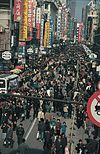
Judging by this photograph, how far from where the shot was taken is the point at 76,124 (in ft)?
70.4

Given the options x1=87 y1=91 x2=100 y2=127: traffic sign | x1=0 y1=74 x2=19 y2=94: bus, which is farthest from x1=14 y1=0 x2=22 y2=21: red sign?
x1=87 y1=91 x2=100 y2=127: traffic sign

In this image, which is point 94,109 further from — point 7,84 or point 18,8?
point 18,8

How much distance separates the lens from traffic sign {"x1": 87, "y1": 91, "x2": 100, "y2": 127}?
19.3 ft

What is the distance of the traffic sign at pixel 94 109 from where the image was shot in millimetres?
5875

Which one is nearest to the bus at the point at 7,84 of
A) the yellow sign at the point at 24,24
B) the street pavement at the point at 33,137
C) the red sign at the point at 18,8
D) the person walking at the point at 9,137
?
the street pavement at the point at 33,137

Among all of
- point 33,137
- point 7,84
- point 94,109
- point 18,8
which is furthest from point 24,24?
point 94,109

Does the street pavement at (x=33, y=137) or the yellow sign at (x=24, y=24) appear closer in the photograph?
the street pavement at (x=33, y=137)

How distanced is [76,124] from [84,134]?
5.67 ft

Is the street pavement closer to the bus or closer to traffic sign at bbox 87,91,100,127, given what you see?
traffic sign at bbox 87,91,100,127

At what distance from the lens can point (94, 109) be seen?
589 centimetres

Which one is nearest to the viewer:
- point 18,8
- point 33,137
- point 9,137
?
point 9,137

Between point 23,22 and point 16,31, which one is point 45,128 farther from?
point 16,31

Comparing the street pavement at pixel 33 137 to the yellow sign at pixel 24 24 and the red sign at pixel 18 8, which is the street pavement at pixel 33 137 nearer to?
the red sign at pixel 18 8

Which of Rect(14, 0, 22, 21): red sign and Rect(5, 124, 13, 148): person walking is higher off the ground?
Rect(14, 0, 22, 21): red sign
